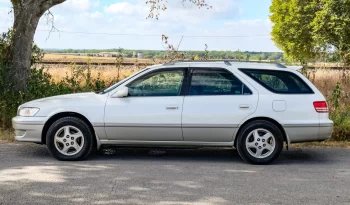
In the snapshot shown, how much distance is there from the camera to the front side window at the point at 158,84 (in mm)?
8664

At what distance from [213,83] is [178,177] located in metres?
1.86

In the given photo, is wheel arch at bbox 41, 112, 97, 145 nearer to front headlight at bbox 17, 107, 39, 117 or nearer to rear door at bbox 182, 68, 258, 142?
front headlight at bbox 17, 107, 39, 117

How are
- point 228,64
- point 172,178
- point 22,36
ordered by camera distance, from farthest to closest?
point 22,36
point 228,64
point 172,178

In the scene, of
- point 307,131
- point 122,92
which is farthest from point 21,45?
point 307,131

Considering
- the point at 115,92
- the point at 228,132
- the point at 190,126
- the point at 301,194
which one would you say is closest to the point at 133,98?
the point at 115,92

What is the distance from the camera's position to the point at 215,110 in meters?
8.47

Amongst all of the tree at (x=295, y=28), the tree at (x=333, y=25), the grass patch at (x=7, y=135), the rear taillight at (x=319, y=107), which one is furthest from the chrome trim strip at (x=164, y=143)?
the tree at (x=295, y=28)

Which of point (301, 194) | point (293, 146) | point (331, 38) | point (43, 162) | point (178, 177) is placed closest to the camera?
point (301, 194)

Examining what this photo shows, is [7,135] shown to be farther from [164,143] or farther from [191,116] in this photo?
[191,116]

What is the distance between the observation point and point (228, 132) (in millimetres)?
8492

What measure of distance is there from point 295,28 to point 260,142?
40.7m

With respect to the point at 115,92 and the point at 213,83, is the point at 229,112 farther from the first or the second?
the point at 115,92

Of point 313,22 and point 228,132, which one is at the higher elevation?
point 313,22

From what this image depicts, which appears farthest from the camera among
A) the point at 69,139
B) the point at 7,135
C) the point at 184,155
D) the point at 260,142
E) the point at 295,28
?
the point at 295,28
